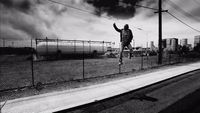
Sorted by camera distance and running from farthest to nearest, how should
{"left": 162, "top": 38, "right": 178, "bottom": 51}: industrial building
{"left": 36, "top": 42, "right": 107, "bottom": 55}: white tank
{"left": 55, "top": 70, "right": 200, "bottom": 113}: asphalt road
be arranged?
{"left": 162, "top": 38, "right": 178, "bottom": 51}: industrial building
{"left": 36, "top": 42, "right": 107, "bottom": 55}: white tank
{"left": 55, "top": 70, "right": 200, "bottom": 113}: asphalt road

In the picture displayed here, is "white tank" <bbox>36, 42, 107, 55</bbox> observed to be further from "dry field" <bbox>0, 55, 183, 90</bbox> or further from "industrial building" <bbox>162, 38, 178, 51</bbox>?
"industrial building" <bbox>162, 38, 178, 51</bbox>

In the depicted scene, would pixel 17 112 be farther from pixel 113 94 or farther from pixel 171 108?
pixel 171 108

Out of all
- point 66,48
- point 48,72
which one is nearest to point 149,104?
point 48,72

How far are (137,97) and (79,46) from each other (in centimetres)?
2221

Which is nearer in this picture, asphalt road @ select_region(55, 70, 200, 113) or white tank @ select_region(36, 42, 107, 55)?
asphalt road @ select_region(55, 70, 200, 113)

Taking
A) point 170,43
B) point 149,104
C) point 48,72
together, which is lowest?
point 149,104

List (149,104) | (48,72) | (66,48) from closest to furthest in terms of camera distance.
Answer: (149,104) → (48,72) → (66,48)

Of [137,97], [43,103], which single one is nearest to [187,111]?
[137,97]

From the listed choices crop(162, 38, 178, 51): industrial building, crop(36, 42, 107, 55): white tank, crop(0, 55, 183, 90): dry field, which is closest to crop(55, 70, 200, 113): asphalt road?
crop(0, 55, 183, 90): dry field

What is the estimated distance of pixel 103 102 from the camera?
4691mm

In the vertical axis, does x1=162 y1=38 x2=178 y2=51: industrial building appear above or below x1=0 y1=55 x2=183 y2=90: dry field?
above

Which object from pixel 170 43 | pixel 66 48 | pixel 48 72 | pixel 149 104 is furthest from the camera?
pixel 170 43

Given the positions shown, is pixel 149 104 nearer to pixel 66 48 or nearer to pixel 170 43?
pixel 66 48

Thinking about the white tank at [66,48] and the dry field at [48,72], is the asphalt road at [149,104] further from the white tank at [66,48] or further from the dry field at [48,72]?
the white tank at [66,48]
